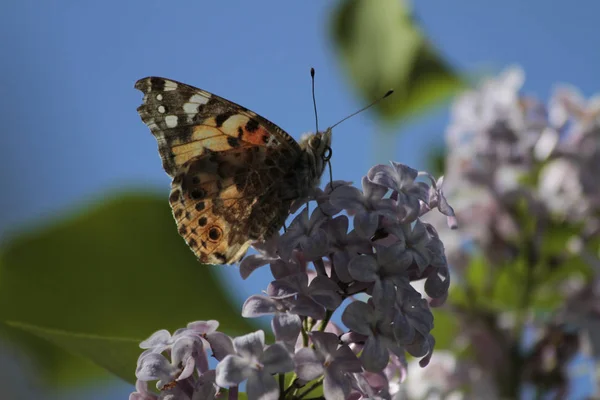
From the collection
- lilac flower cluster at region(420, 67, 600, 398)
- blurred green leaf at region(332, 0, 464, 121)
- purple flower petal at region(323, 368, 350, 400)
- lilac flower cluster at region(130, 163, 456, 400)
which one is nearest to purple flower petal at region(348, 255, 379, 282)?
lilac flower cluster at region(130, 163, 456, 400)

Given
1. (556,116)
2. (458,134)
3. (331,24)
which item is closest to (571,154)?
(556,116)

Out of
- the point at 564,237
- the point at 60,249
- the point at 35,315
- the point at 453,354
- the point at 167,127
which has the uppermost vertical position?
the point at 564,237

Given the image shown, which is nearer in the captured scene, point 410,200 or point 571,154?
point 410,200

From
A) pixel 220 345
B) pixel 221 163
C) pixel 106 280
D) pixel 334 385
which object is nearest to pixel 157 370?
pixel 220 345

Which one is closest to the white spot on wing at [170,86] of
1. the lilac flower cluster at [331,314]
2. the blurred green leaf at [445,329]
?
the lilac flower cluster at [331,314]

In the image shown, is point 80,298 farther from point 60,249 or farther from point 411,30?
point 411,30

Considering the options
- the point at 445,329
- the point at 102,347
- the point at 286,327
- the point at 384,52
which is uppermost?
the point at 384,52

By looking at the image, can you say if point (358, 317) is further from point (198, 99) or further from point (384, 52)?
point (384, 52)
